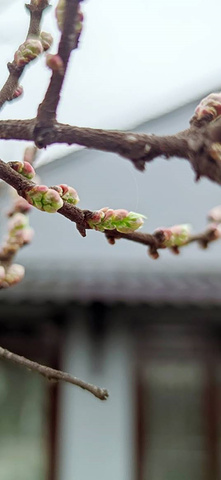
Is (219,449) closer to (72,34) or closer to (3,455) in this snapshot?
(3,455)

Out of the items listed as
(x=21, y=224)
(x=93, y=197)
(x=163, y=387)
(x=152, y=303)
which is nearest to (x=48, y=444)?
(x=163, y=387)

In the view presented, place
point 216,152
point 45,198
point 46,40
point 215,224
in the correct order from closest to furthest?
point 216,152
point 45,198
point 46,40
point 215,224

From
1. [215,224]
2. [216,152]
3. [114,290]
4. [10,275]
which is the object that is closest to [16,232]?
[10,275]

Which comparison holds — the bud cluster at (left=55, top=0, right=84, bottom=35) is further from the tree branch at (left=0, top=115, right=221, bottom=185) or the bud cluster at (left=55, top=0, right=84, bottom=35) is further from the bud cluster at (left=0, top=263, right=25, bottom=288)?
the bud cluster at (left=0, top=263, right=25, bottom=288)

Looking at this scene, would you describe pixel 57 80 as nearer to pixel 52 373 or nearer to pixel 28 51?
pixel 28 51

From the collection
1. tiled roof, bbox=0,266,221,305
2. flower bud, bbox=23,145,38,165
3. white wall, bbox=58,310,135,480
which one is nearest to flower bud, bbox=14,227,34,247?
flower bud, bbox=23,145,38,165

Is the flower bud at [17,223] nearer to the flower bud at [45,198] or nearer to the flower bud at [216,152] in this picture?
the flower bud at [45,198]
